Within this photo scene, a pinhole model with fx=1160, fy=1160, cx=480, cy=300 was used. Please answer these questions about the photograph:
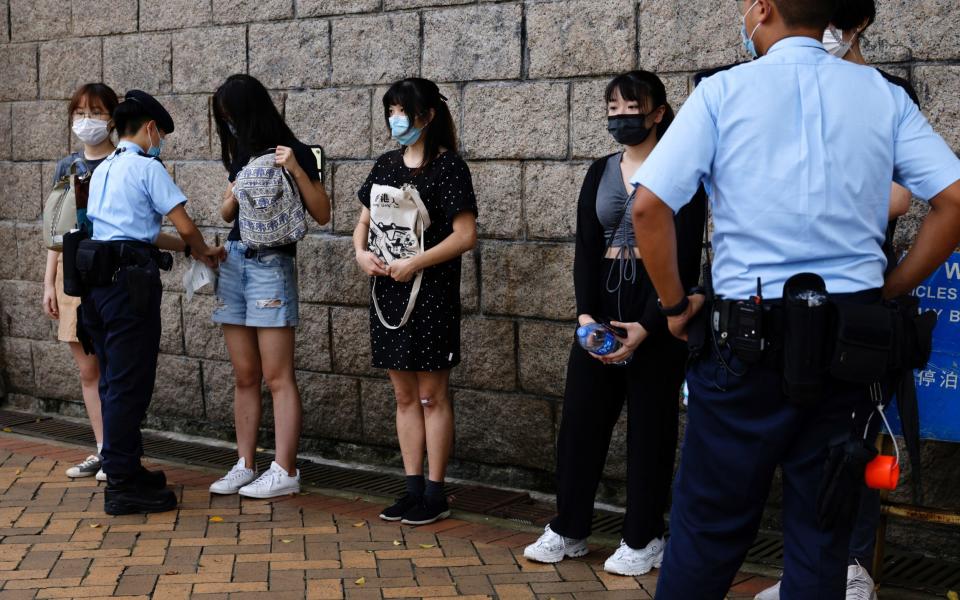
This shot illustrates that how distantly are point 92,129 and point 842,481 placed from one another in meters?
4.29

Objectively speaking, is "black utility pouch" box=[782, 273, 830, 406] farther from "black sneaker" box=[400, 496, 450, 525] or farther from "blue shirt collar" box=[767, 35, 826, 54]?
"black sneaker" box=[400, 496, 450, 525]

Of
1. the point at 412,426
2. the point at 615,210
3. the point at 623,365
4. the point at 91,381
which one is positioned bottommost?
the point at 412,426

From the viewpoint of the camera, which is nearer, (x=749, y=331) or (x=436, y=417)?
(x=749, y=331)

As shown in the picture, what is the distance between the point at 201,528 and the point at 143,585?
2.44 feet

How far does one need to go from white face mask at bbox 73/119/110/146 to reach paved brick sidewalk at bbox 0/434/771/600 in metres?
1.74

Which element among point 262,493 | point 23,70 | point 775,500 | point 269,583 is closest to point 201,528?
point 262,493

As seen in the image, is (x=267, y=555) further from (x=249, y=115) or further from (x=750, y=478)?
(x=750, y=478)

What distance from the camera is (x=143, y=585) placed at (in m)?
4.31

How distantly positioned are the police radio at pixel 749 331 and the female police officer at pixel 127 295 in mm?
3159

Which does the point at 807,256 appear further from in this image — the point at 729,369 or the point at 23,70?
the point at 23,70

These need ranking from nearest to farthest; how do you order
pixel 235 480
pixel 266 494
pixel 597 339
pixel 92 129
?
pixel 597 339 < pixel 266 494 < pixel 235 480 < pixel 92 129

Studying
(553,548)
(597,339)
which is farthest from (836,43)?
(553,548)

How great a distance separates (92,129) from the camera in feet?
18.8

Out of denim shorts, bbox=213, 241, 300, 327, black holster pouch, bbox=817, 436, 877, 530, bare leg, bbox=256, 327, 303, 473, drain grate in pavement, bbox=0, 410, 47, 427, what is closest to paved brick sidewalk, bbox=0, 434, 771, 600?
bare leg, bbox=256, 327, 303, 473
